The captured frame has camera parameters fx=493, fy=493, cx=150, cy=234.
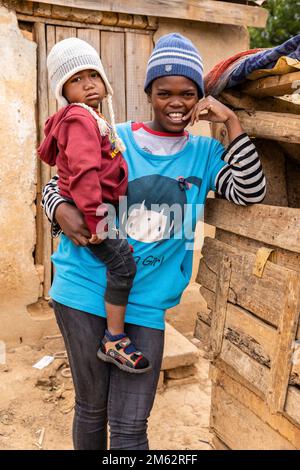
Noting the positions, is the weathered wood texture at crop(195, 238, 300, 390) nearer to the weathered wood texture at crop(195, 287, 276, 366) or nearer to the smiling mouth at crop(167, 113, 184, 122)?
the weathered wood texture at crop(195, 287, 276, 366)

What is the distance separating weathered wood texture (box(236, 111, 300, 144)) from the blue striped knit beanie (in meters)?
0.28

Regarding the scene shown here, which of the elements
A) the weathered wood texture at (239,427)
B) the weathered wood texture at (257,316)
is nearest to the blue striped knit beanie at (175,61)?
the weathered wood texture at (257,316)

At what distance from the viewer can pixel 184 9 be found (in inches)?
167

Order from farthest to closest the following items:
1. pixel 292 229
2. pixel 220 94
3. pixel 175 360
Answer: pixel 175 360
pixel 220 94
pixel 292 229

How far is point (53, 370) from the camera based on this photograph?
4.01 metres

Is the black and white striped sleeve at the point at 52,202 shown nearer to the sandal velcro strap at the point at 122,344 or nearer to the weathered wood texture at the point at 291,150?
the sandal velcro strap at the point at 122,344

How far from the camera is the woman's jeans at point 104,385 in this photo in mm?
1988

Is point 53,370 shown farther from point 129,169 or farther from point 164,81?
point 164,81

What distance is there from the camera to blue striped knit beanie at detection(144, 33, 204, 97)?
1.94 meters

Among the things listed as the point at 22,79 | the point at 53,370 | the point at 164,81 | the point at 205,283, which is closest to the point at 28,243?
the point at 53,370

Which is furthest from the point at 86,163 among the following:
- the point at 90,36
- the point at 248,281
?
the point at 90,36

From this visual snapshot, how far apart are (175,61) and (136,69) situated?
2616mm

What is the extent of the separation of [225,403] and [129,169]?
4.21ft

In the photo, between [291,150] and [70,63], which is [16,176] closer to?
[70,63]
